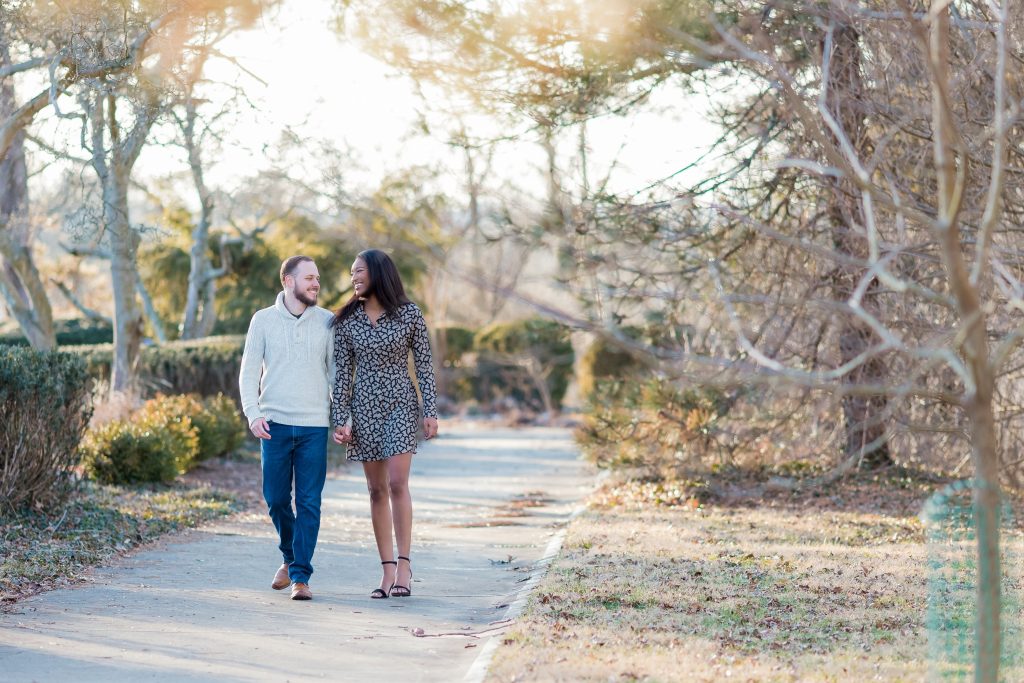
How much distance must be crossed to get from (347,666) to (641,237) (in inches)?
230

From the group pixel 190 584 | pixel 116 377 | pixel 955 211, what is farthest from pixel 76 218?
pixel 955 211

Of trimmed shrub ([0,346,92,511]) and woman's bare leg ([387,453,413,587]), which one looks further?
trimmed shrub ([0,346,92,511])

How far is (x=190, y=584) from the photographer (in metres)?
7.38

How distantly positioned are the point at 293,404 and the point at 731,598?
→ 277cm

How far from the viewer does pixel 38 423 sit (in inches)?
343

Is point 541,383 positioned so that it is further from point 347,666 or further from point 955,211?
point 955,211

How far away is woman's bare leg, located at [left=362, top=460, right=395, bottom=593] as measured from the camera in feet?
23.1

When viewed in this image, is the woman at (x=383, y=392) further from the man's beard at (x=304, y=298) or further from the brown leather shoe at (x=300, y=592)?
the brown leather shoe at (x=300, y=592)

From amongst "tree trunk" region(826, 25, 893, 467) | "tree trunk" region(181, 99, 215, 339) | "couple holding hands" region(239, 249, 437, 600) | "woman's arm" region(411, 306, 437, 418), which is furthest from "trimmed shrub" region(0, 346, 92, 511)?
"tree trunk" region(181, 99, 215, 339)

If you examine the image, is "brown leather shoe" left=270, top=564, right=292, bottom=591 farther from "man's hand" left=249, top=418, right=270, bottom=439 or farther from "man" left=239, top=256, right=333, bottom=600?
"man's hand" left=249, top=418, right=270, bottom=439

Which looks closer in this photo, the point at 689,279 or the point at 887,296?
the point at 887,296

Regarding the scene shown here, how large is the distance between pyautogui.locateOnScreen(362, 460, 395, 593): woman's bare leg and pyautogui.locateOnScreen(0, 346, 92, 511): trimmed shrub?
10.0 feet

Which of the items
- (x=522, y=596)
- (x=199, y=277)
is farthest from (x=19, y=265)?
(x=199, y=277)

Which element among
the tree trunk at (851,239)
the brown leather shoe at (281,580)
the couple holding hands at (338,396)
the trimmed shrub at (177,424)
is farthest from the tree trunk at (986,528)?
the trimmed shrub at (177,424)
